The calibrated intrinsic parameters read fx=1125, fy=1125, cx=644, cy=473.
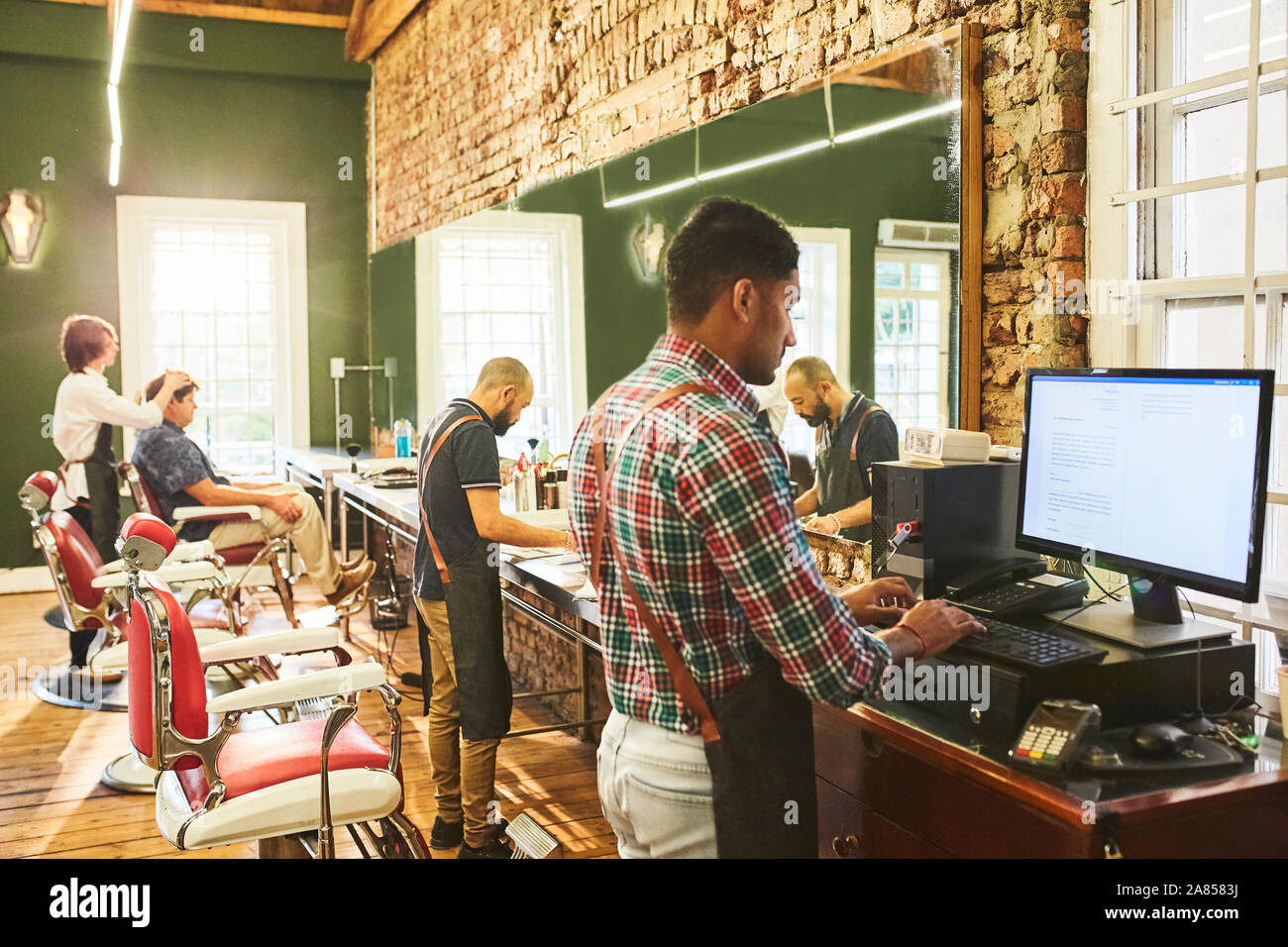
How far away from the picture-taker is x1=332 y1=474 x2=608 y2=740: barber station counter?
3.32 meters

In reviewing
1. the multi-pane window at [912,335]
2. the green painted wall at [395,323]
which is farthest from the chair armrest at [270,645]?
the green painted wall at [395,323]

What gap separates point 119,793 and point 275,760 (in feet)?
6.79

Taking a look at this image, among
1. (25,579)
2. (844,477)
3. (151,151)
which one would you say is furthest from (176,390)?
(844,477)

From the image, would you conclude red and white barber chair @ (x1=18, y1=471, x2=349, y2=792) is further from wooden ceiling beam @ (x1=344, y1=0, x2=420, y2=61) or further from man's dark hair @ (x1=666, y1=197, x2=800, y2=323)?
wooden ceiling beam @ (x1=344, y1=0, x2=420, y2=61)

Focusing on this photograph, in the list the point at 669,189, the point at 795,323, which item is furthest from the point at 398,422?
the point at 795,323

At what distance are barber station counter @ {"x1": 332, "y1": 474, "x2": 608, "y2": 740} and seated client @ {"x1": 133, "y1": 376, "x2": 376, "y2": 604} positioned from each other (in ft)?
1.31

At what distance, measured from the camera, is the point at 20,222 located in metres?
8.03

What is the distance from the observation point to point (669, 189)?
4160 millimetres

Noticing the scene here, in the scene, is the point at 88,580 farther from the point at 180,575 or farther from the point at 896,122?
the point at 896,122

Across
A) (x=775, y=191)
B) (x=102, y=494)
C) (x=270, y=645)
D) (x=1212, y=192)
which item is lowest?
(x=270, y=645)

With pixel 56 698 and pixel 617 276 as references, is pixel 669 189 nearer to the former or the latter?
pixel 617 276

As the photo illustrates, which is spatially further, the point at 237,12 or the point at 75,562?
the point at 237,12

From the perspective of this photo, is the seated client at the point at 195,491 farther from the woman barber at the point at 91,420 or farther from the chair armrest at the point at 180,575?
the chair armrest at the point at 180,575
